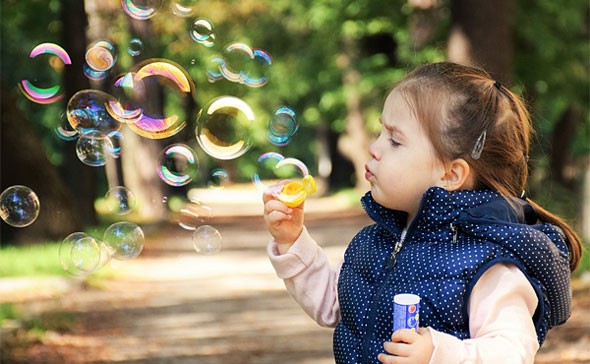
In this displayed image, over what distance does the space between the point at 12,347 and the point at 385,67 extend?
13.1 metres

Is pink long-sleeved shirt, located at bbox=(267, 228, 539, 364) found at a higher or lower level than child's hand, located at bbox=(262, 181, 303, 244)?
lower

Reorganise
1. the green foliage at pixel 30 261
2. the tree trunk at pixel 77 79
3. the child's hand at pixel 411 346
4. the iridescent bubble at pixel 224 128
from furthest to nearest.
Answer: the tree trunk at pixel 77 79 < the green foliage at pixel 30 261 < the iridescent bubble at pixel 224 128 < the child's hand at pixel 411 346

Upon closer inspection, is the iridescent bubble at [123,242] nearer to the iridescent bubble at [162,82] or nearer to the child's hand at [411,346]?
the iridescent bubble at [162,82]

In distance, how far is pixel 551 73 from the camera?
1336 cm

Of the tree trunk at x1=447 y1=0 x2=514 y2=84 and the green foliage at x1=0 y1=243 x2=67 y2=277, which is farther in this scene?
the green foliage at x1=0 y1=243 x2=67 y2=277

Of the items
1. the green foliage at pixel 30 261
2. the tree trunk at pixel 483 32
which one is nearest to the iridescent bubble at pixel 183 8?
the tree trunk at pixel 483 32

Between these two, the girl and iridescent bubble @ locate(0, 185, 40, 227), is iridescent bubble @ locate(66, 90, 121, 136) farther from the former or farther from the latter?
the girl

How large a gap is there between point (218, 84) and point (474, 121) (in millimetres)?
23174

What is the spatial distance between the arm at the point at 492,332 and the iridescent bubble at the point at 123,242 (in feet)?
7.23

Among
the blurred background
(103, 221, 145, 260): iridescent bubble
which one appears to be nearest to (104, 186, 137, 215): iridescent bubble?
the blurred background

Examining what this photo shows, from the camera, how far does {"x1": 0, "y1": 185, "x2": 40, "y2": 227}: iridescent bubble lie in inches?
187

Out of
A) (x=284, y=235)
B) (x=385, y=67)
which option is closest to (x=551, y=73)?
(x=385, y=67)

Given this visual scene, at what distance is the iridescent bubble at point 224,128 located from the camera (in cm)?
423

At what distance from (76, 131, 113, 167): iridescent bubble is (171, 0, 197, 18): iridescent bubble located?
0.82 meters
